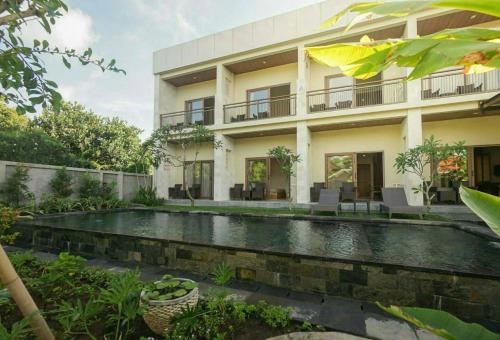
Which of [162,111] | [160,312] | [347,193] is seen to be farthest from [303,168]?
[160,312]

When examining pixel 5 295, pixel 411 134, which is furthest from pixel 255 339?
pixel 411 134

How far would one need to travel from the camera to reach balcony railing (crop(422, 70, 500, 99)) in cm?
829

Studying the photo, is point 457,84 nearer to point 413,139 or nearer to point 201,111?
point 413,139

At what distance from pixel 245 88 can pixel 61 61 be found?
1150 cm

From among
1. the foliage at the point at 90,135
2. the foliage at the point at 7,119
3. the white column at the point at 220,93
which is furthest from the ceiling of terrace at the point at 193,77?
the foliage at the point at 7,119

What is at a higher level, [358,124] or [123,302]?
[358,124]

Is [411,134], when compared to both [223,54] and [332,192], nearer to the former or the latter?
[332,192]

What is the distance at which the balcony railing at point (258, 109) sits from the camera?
11570mm

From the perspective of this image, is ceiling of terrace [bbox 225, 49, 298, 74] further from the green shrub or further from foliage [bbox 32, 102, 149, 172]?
foliage [bbox 32, 102, 149, 172]

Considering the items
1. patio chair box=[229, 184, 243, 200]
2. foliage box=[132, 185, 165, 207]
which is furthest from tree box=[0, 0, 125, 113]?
foliage box=[132, 185, 165, 207]

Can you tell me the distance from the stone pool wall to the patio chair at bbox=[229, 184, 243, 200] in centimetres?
751

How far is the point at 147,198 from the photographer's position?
1157 centimetres

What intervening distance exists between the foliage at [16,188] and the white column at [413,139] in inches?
509

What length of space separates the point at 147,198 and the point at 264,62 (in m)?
8.51
